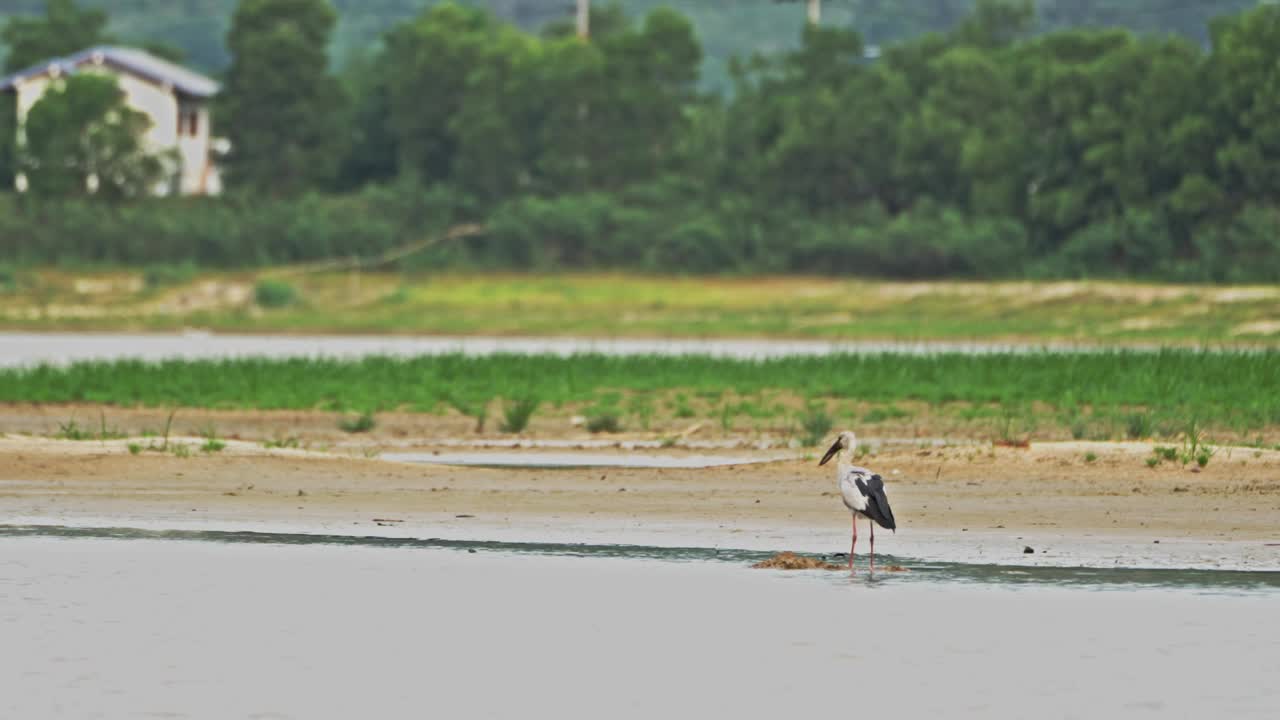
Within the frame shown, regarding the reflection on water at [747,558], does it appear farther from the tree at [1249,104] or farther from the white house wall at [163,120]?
the white house wall at [163,120]

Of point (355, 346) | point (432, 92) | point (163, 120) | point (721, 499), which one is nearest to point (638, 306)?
point (355, 346)

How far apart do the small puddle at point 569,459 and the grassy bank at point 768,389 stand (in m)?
2.07

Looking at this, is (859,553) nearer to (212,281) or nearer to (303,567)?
(303,567)

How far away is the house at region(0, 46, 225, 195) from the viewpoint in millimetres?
102125

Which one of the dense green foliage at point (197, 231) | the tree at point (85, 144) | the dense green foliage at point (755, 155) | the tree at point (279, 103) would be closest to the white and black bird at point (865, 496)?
the dense green foliage at point (755, 155)

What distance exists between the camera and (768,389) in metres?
34.3

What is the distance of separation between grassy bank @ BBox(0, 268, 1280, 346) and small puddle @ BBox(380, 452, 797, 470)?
31590 mm

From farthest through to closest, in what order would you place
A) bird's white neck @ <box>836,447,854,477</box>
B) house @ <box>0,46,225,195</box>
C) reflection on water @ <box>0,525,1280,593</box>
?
house @ <box>0,46,225,195</box>
bird's white neck @ <box>836,447,854,477</box>
reflection on water @ <box>0,525,1280,593</box>

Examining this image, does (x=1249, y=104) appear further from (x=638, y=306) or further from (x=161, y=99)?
(x=161, y=99)

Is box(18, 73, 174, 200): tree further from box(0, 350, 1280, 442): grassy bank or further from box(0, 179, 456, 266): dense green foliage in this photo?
box(0, 350, 1280, 442): grassy bank

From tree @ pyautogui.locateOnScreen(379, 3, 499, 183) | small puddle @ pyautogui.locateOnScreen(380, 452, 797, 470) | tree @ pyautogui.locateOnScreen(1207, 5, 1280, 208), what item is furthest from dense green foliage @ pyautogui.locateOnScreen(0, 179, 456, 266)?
small puddle @ pyautogui.locateOnScreen(380, 452, 797, 470)

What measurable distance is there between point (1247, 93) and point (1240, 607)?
6220 cm

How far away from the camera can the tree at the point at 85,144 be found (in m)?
94.5

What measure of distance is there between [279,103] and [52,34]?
24.4 m
